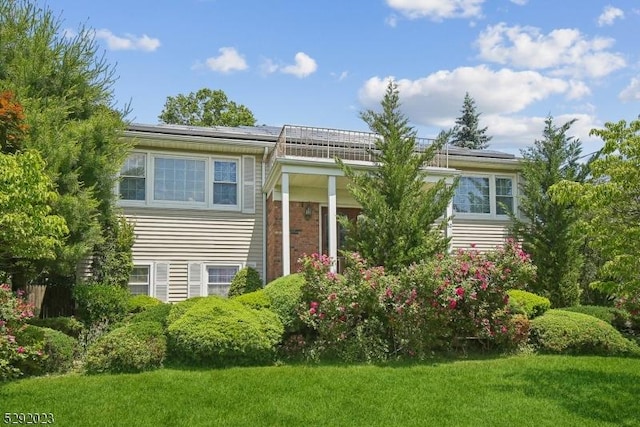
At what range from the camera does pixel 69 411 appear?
17.4ft

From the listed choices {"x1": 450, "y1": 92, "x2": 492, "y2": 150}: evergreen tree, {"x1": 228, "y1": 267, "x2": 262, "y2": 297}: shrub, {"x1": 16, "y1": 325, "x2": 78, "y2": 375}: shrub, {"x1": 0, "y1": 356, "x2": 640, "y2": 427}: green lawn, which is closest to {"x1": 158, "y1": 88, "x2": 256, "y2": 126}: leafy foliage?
{"x1": 450, "y1": 92, "x2": 492, "y2": 150}: evergreen tree

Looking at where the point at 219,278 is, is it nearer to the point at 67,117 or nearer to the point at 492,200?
the point at 67,117

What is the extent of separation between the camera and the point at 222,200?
44.8ft

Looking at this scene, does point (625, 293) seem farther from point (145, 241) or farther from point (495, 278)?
point (145, 241)

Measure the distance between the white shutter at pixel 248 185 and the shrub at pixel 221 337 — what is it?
19.7 feet

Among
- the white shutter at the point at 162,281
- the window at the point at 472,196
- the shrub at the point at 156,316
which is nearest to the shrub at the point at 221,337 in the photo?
the shrub at the point at 156,316

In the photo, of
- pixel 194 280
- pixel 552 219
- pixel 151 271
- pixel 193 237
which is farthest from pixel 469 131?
pixel 151 271

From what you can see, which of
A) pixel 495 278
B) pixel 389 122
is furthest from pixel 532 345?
pixel 389 122

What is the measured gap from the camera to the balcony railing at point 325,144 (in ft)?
40.3

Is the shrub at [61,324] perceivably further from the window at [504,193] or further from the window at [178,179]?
the window at [504,193]

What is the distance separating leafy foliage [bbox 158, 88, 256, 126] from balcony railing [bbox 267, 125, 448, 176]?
19983mm

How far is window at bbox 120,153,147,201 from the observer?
12898 mm

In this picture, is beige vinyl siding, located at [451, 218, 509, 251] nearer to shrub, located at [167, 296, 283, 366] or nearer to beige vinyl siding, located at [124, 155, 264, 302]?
beige vinyl siding, located at [124, 155, 264, 302]

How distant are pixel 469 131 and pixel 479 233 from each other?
21.7 m
